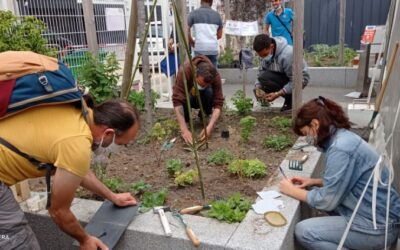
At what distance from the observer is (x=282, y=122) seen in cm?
439

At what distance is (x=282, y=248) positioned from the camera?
7.11 ft

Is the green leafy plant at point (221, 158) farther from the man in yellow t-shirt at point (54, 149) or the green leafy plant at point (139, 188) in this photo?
the man in yellow t-shirt at point (54, 149)

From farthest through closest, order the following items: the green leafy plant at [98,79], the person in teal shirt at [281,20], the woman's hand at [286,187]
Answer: the person in teal shirt at [281,20], the green leafy plant at [98,79], the woman's hand at [286,187]

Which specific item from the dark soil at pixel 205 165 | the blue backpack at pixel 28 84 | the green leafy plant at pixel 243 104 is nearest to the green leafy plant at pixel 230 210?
the dark soil at pixel 205 165

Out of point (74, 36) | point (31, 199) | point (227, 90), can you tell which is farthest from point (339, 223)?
point (227, 90)

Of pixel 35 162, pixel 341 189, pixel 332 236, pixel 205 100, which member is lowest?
pixel 332 236

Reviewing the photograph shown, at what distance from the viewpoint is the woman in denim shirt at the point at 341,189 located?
230 cm

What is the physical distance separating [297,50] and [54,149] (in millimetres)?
3028

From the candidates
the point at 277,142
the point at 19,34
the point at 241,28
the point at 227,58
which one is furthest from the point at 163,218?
the point at 227,58

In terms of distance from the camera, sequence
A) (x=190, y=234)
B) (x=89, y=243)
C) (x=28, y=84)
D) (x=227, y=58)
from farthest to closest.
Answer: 1. (x=227, y=58)
2. (x=190, y=234)
3. (x=89, y=243)
4. (x=28, y=84)

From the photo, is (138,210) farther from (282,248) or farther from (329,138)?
(329,138)

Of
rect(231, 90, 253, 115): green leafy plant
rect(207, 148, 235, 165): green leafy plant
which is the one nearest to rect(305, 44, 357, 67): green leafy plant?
rect(231, 90, 253, 115): green leafy plant

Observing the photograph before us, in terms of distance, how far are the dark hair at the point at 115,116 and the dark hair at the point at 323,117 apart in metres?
1.05

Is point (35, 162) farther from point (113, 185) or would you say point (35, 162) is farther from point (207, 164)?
point (207, 164)
